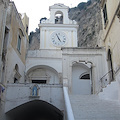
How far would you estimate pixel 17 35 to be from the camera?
16.2 metres

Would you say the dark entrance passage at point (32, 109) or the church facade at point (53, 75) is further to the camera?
the dark entrance passage at point (32, 109)

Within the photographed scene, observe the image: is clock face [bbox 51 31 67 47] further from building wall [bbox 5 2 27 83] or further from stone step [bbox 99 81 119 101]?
stone step [bbox 99 81 119 101]

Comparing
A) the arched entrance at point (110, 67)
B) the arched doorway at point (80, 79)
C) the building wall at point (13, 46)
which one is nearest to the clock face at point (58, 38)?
the arched doorway at point (80, 79)

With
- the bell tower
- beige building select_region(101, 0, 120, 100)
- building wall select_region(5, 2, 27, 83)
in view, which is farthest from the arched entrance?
the bell tower

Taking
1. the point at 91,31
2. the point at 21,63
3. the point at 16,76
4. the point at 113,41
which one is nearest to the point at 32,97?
the point at 16,76

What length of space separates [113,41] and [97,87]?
453cm

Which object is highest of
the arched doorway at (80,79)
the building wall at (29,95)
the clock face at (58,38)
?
the clock face at (58,38)

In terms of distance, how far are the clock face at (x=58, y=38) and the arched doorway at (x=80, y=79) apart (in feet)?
11.8

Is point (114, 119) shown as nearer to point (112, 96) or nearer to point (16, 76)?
point (112, 96)

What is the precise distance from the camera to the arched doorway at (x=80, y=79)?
18734mm

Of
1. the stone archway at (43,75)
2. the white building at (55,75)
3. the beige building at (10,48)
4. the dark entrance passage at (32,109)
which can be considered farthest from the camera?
the stone archway at (43,75)

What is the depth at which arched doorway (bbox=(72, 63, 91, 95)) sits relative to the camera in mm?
18734

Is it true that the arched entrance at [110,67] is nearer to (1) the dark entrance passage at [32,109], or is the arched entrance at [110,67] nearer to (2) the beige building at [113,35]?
(2) the beige building at [113,35]

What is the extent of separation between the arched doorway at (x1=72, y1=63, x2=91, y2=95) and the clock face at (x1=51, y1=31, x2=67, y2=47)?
358cm
